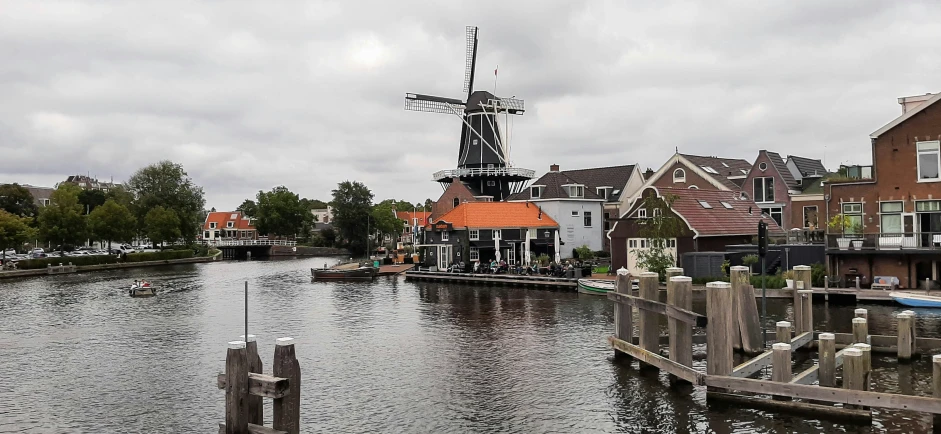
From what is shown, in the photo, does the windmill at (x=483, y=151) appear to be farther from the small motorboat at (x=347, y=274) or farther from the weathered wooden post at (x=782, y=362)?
the weathered wooden post at (x=782, y=362)

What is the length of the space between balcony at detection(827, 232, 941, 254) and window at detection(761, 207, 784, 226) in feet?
59.2

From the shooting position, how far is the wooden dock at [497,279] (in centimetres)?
4747

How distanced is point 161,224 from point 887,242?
9232cm

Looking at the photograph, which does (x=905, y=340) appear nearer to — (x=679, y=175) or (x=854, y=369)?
(x=854, y=369)

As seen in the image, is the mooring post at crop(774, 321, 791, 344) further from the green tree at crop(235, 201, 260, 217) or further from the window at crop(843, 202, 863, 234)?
the green tree at crop(235, 201, 260, 217)

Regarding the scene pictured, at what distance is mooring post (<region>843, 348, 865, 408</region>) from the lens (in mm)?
14500

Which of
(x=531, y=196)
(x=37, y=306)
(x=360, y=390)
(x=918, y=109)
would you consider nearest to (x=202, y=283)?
(x=37, y=306)

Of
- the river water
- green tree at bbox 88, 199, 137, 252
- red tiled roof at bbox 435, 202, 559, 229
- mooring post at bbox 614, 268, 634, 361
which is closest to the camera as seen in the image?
the river water

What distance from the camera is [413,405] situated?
18.6 m

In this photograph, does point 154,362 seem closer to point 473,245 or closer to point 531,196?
point 473,245

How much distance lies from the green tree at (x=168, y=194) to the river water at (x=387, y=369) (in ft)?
222

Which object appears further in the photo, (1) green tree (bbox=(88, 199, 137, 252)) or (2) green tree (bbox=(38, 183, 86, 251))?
(1) green tree (bbox=(88, 199, 137, 252))

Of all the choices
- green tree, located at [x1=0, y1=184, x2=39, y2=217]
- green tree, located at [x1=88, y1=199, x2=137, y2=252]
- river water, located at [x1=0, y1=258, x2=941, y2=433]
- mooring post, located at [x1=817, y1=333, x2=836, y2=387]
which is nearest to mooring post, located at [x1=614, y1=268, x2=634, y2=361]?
river water, located at [x1=0, y1=258, x2=941, y2=433]

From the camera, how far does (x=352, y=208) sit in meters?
121
